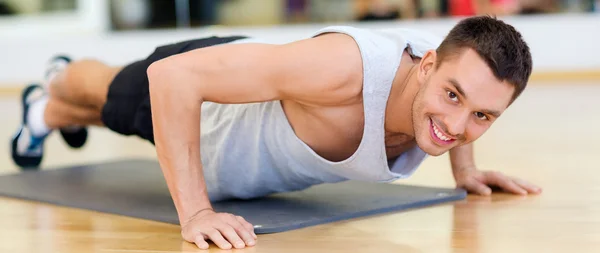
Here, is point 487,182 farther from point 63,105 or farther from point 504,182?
point 63,105

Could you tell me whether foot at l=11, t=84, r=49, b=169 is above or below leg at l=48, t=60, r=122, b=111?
below

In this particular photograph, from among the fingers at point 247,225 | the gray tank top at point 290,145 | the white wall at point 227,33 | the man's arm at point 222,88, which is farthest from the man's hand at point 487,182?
the white wall at point 227,33

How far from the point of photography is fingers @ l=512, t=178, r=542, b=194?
2.09m

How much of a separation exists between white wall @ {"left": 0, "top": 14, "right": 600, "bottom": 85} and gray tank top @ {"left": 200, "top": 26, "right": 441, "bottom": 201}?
4.16 metres

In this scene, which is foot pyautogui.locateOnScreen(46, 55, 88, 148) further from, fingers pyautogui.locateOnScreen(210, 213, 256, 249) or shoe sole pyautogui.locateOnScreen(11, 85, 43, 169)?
fingers pyautogui.locateOnScreen(210, 213, 256, 249)

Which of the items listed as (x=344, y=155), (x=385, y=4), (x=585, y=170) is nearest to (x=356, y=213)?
(x=344, y=155)

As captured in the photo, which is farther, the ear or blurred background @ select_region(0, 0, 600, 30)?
blurred background @ select_region(0, 0, 600, 30)

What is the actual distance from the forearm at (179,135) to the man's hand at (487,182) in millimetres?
723

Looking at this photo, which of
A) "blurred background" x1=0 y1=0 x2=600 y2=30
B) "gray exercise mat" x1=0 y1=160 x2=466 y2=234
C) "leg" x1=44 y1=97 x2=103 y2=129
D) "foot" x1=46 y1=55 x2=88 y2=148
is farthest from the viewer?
"blurred background" x1=0 y1=0 x2=600 y2=30

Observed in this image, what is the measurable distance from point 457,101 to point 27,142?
163 cm

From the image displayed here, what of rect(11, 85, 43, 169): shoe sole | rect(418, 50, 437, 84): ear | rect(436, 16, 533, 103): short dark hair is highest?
rect(436, 16, 533, 103): short dark hair

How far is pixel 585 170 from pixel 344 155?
35.9 inches

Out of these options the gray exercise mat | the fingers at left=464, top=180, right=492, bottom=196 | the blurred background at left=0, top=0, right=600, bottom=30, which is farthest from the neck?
the blurred background at left=0, top=0, right=600, bottom=30

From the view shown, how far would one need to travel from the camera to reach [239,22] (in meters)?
6.64
